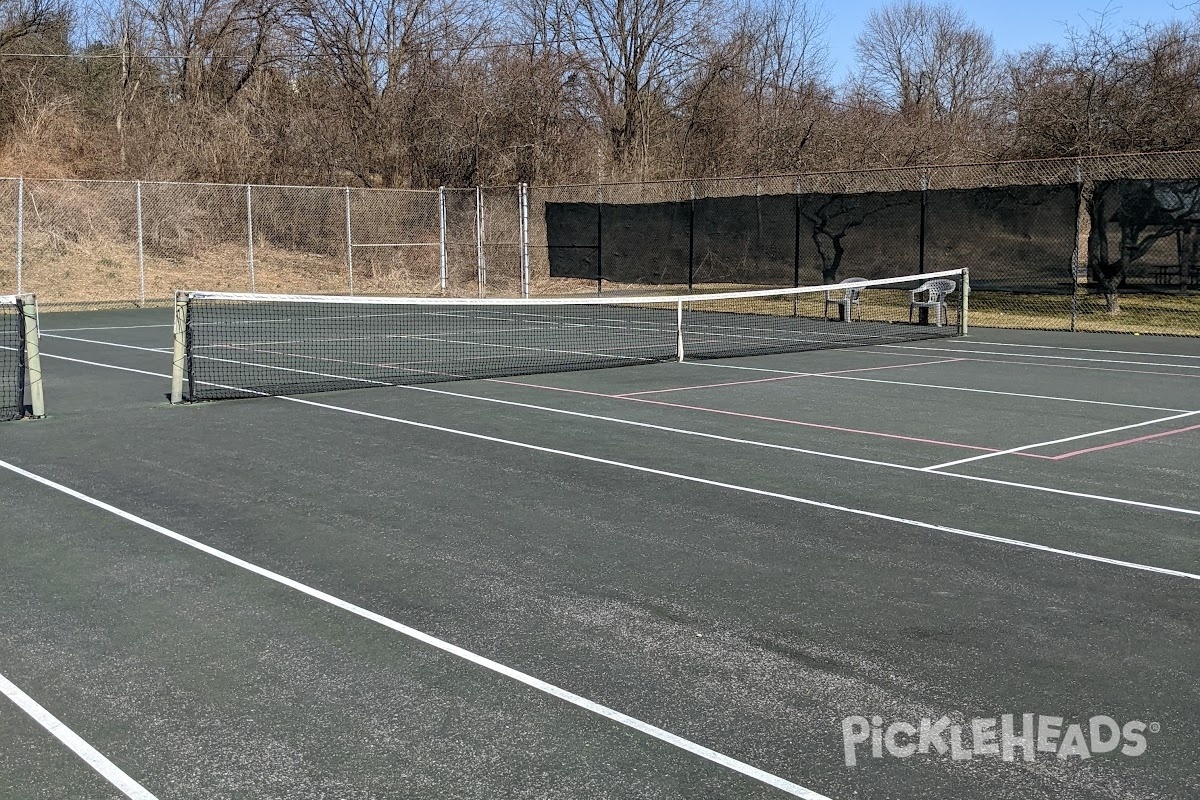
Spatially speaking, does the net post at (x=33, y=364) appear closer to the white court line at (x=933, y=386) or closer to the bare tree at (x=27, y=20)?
the white court line at (x=933, y=386)

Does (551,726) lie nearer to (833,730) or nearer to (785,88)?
(833,730)

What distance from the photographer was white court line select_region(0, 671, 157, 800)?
Answer: 4.01m

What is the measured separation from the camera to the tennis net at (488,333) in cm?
1473

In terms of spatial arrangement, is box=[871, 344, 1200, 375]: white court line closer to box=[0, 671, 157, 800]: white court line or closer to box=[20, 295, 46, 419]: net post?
box=[20, 295, 46, 419]: net post

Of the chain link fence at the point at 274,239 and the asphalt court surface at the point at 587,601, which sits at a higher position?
the chain link fence at the point at 274,239

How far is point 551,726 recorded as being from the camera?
4.50m

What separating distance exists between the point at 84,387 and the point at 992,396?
10.5 metres

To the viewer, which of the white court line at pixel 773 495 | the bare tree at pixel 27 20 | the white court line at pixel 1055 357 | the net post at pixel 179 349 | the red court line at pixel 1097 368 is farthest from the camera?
the bare tree at pixel 27 20

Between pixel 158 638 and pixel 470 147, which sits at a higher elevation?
pixel 470 147

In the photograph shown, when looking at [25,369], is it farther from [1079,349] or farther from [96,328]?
[1079,349]

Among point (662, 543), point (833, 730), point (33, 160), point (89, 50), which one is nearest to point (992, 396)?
point (662, 543)

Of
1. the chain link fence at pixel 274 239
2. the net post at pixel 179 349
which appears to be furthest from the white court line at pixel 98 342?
the chain link fence at pixel 274 239

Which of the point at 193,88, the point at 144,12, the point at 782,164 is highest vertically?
the point at 144,12

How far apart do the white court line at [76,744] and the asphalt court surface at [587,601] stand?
0.08 ft
